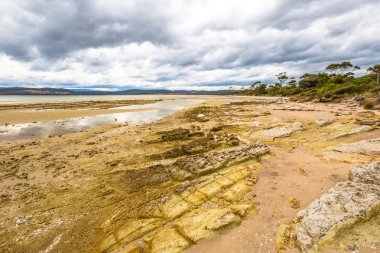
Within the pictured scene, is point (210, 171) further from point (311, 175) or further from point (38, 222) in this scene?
point (38, 222)

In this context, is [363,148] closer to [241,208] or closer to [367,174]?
[367,174]

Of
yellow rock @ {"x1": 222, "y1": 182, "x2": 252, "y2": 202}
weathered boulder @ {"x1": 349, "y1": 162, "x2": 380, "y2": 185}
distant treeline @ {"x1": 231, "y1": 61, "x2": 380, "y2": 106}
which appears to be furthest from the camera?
distant treeline @ {"x1": 231, "y1": 61, "x2": 380, "y2": 106}

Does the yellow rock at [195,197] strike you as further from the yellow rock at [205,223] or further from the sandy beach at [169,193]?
the yellow rock at [205,223]

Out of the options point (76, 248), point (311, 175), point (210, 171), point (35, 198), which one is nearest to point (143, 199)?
point (76, 248)

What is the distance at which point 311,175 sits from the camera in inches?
376

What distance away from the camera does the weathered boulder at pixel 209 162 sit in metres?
10.4

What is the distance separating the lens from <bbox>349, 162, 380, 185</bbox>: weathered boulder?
734 cm

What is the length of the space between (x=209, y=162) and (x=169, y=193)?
313cm

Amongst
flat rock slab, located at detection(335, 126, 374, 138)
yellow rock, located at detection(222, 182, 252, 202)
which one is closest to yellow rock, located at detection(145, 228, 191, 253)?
yellow rock, located at detection(222, 182, 252, 202)

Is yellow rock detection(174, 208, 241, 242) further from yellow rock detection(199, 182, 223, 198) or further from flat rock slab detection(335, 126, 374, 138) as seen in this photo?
flat rock slab detection(335, 126, 374, 138)

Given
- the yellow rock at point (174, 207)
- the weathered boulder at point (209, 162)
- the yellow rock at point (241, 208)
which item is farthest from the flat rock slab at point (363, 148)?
the yellow rock at point (174, 207)

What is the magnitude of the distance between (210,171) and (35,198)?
8084 mm

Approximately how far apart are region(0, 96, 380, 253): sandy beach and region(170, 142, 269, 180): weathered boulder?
0.06 meters

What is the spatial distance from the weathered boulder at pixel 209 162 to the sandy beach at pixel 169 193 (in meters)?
0.06
